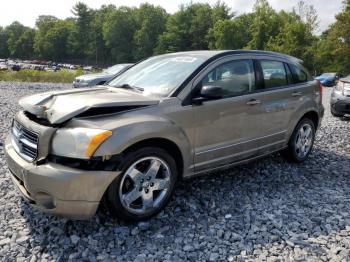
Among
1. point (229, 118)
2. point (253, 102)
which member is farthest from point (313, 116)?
point (229, 118)

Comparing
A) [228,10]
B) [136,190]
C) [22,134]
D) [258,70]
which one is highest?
[228,10]

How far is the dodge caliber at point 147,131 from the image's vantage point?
120 inches

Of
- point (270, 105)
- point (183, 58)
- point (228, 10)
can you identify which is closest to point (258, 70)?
point (270, 105)

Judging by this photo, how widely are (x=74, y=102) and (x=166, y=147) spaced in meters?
1.02

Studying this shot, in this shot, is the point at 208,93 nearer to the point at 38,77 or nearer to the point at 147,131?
the point at 147,131

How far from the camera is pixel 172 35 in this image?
242ft

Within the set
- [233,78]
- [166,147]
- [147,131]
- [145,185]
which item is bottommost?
[145,185]

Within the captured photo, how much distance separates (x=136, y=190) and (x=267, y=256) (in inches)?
53.2

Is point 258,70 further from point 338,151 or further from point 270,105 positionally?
point 338,151

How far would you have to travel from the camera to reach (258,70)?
4.65 m

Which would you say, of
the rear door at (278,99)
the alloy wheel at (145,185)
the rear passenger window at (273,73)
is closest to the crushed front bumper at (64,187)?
the alloy wheel at (145,185)

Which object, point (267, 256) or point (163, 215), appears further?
point (163, 215)

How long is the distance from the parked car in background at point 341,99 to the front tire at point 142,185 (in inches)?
286

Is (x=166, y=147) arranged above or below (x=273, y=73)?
below
